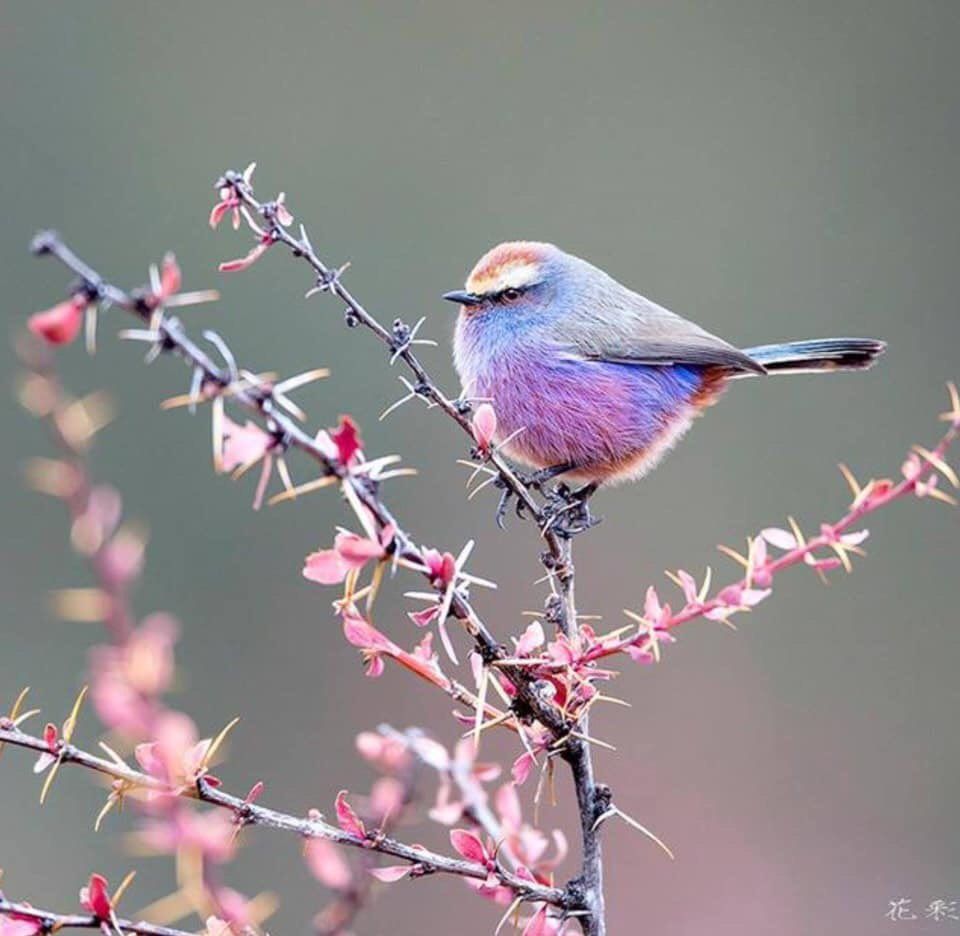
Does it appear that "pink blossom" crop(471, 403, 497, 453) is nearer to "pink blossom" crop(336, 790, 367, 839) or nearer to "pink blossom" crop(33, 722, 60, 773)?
"pink blossom" crop(336, 790, 367, 839)

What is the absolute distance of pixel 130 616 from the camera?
0.94m

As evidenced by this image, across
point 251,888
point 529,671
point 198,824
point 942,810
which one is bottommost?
point 198,824

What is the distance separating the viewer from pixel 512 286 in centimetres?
402

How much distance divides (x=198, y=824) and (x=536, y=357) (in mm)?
2929

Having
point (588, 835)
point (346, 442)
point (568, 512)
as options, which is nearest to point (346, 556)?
point (346, 442)

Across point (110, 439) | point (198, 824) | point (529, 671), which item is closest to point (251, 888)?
point (110, 439)

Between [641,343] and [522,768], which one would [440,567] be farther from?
[641,343]

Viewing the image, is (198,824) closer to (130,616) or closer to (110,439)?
(130,616)

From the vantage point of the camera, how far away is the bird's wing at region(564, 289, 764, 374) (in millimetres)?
3980

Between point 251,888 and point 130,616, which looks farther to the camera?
point 251,888

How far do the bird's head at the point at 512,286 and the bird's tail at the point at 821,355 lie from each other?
70 centimetres

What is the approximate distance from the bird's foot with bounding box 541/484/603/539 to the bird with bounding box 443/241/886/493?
0.06 m

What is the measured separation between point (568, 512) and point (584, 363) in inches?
33.3

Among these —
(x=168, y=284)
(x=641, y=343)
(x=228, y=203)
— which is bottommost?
(x=168, y=284)
